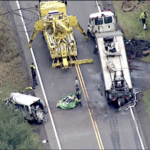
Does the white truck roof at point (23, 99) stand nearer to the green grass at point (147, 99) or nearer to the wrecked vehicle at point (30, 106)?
the wrecked vehicle at point (30, 106)

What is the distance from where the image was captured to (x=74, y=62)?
43.3 meters

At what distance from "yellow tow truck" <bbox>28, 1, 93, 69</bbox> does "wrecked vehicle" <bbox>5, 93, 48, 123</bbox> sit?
5402mm

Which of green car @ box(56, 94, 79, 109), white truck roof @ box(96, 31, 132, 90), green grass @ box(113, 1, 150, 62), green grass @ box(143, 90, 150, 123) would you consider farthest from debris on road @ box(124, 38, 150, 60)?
green car @ box(56, 94, 79, 109)

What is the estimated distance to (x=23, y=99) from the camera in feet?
125

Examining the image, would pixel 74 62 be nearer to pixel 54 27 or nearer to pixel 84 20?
pixel 54 27

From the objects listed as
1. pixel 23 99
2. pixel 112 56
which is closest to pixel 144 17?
pixel 112 56

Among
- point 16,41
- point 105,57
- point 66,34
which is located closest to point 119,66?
point 105,57

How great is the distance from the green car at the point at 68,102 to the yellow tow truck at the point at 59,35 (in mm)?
3770

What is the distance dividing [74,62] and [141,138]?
918cm

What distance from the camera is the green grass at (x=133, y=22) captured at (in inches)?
1868

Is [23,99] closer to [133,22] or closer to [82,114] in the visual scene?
[82,114]

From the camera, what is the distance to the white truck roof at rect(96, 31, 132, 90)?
39.7 metres

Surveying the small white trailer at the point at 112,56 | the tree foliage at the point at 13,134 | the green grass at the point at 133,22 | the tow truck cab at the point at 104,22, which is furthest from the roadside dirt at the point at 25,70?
the green grass at the point at 133,22

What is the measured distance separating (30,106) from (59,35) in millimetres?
7560
